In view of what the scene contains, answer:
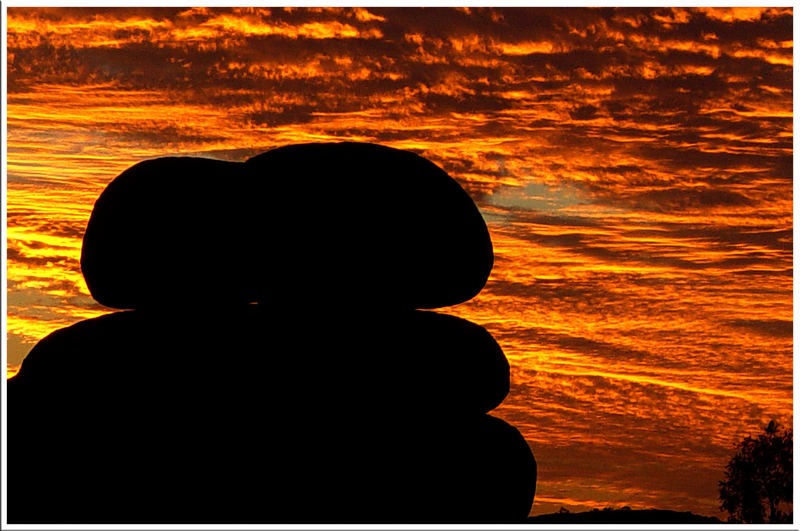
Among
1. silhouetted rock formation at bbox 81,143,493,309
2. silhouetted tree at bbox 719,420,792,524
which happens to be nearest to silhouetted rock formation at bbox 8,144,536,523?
silhouetted rock formation at bbox 81,143,493,309

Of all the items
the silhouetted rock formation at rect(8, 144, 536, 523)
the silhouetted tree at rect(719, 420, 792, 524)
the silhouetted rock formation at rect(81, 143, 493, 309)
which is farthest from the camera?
the silhouetted tree at rect(719, 420, 792, 524)

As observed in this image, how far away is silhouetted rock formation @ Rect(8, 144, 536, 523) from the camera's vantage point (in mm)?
13594

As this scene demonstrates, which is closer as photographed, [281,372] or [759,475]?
[281,372]

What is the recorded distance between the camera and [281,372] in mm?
13727

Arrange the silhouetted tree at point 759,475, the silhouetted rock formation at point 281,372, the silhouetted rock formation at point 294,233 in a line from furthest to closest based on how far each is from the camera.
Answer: the silhouetted tree at point 759,475 < the silhouetted rock formation at point 294,233 < the silhouetted rock formation at point 281,372

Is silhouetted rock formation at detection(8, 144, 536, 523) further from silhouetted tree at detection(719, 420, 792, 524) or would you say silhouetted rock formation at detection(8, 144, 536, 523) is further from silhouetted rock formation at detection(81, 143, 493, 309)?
silhouetted tree at detection(719, 420, 792, 524)

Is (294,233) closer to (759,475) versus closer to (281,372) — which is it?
(281,372)

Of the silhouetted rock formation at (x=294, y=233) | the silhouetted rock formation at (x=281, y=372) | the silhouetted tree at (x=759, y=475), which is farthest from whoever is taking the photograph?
the silhouetted tree at (x=759, y=475)

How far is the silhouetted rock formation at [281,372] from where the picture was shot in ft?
44.6

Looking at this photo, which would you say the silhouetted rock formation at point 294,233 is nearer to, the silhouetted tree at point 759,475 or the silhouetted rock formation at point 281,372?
the silhouetted rock formation at point 281,372

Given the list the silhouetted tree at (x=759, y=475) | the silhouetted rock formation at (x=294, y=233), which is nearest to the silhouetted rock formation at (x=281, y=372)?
the silhouetted rock formation at (x=294, y=233)

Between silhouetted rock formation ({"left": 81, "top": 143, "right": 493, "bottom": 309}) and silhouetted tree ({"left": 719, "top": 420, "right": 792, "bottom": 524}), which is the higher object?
silhouetted rock formation ({"left": 81, "top": 143, "right": 493, "bottom": 309})

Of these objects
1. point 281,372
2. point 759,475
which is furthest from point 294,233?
point 759,475

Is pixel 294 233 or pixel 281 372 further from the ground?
pixel 294 233
